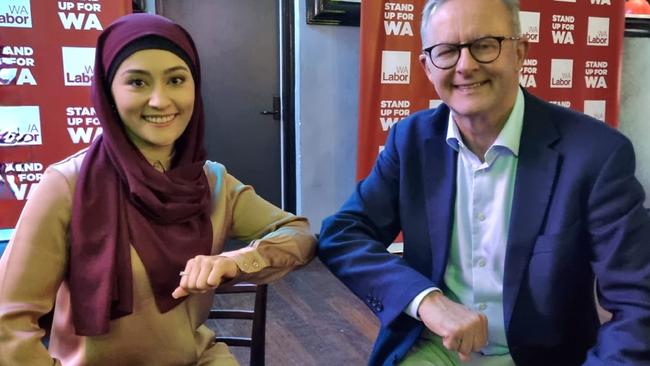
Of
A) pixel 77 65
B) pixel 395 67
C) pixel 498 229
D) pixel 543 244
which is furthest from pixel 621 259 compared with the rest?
pixel 77 65

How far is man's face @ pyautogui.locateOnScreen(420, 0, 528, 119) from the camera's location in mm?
1140

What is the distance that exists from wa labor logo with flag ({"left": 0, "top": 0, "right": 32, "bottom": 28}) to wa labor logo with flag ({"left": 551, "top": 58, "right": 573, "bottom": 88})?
336 centimetres

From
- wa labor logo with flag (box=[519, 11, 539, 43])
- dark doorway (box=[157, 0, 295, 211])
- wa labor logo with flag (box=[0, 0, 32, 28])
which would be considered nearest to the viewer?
wa labor logo with flag (box=[0, 0, 32, 28])

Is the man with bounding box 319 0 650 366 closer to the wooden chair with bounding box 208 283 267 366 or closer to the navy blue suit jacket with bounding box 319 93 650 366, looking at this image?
the navy blue suit jacket with bounding box 319 93 650 366

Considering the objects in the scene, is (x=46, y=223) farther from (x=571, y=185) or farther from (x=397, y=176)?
(x=571, y=185)

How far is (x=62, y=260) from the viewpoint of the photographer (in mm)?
1034

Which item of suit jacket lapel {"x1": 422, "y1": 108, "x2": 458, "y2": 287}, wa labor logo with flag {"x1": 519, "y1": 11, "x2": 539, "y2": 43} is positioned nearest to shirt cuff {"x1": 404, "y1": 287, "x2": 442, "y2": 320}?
suit jacket lapel {"x1": 422, "y1": 108, "x2": 458, "y2": 287}

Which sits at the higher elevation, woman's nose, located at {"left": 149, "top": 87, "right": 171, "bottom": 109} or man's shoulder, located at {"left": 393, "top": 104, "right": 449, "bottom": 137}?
woman's nose, located at {"left": 149, "top": 87, "right": 171, "bottom": 109}

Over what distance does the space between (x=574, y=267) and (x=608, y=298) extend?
0.09 metres

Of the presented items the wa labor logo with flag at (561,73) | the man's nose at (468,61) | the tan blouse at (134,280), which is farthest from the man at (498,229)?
the wa labor logo with flag at (561,73)

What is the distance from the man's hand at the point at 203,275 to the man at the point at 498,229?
0.31m

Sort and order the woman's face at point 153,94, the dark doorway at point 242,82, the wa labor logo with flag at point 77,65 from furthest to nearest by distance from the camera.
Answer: the dark doorway at point 242,82 < the wa labor logo with flag at point 77,65 < the woman's face at point 153,94

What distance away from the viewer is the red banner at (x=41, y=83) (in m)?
2.91

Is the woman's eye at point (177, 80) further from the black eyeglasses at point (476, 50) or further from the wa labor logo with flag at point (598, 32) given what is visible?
the wa labor logo with flag at point (598, 32)
